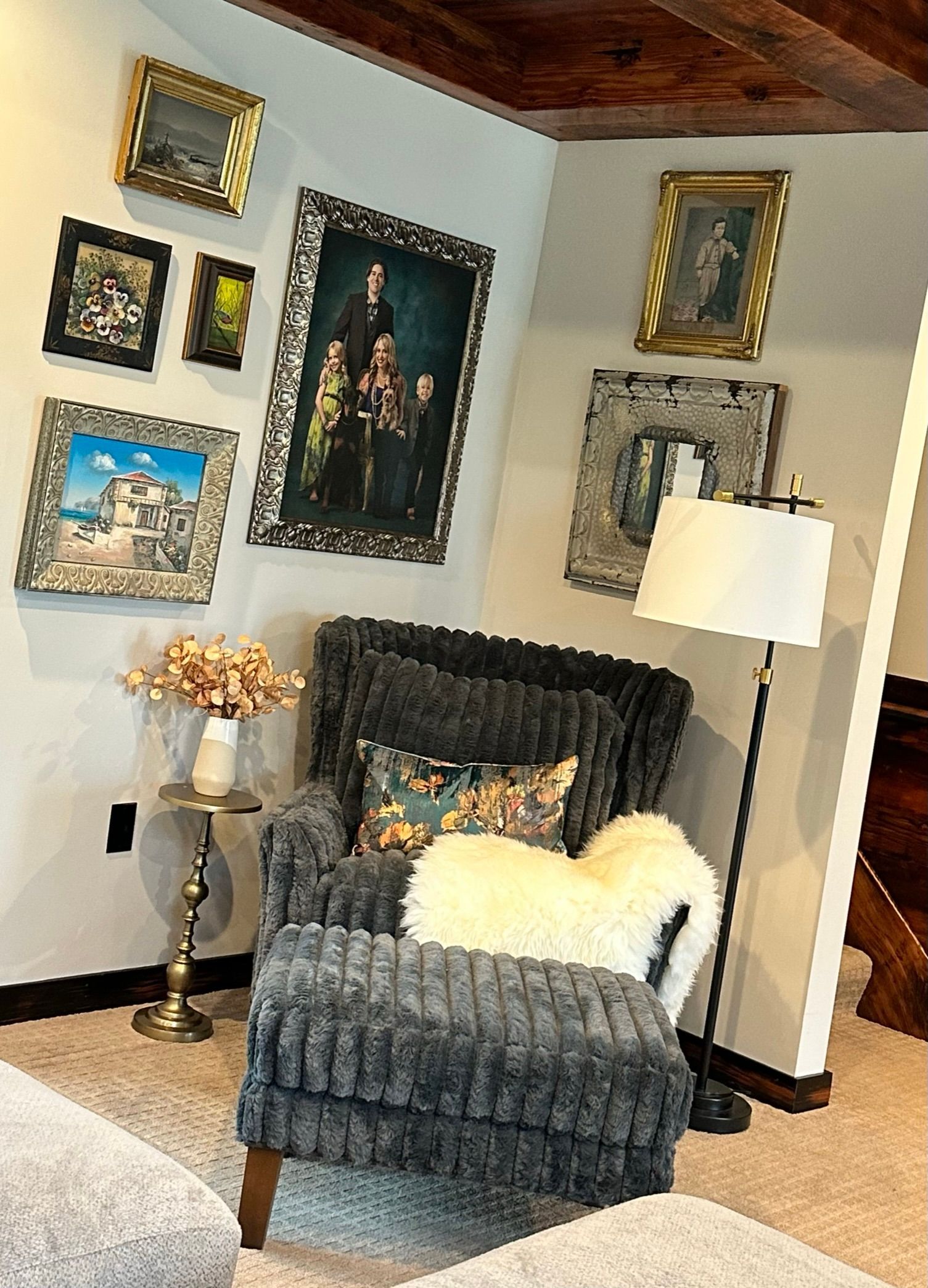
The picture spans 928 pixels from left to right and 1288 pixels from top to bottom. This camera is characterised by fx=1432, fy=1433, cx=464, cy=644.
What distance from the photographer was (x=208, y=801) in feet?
11.1

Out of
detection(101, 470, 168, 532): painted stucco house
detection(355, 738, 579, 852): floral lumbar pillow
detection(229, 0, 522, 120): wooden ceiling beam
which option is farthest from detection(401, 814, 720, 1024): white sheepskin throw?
detection(229, 0, 522, 120): wooden ceiling beam

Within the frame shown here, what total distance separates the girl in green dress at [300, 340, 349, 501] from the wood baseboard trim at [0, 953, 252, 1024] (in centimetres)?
126

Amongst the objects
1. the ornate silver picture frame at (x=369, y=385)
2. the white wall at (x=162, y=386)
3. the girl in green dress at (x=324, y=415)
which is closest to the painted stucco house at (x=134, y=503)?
the white wall at (x=162, y=386)

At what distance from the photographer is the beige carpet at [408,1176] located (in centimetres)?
259

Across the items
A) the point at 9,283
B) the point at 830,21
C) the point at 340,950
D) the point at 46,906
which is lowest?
the point at 46,906

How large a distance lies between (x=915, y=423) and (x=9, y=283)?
210cm

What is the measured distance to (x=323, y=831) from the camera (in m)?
3.07

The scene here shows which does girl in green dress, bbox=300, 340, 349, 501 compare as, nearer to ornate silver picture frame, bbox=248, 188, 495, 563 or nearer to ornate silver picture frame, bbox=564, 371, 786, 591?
ornate silver picture frame, bbox=248, 188, 495, 563

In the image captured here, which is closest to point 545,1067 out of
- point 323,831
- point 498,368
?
point 323,831

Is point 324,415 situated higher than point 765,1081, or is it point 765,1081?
point 324,415

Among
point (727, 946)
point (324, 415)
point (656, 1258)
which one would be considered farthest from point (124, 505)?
point (656, 1258)

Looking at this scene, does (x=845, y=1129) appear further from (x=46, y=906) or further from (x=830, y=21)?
(x=830, y=21)

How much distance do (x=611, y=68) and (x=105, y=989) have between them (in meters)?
2.63

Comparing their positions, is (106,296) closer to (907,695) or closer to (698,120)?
(698,120)
